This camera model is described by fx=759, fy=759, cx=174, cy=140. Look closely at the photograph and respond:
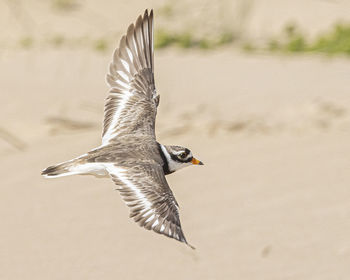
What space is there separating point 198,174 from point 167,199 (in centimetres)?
281

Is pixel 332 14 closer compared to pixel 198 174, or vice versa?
pixel 198 174

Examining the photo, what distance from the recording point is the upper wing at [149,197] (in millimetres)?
5047

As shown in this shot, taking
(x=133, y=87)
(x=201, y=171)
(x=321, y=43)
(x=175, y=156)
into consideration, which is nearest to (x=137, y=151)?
(x=175, y=156)

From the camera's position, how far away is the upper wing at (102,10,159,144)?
6.33 metres

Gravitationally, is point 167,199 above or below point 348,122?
above

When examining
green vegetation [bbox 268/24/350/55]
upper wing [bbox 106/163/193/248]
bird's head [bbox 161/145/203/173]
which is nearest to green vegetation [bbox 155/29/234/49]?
green vegetation [bbox 268/24/350/55]

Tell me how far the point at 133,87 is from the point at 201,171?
70.2 inches

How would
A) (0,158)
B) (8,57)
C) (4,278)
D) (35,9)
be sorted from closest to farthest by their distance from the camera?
(4,278) → (0,158) → (8,57) → (35,9)

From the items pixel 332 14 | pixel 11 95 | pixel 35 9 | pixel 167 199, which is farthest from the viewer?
pixel 35 9

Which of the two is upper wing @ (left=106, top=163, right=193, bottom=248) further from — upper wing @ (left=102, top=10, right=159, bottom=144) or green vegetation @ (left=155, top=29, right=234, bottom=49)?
green vegetation @ (left=155, top=29, right=234, bottom=49)

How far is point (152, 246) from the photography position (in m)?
6.89

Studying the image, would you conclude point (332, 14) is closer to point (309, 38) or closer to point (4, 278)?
point (309, 38)

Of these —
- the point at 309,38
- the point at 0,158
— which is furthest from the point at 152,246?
the point at 309,38

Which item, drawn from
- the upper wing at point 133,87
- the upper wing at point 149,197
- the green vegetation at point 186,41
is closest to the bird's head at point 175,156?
the upper wing at point 149,197
